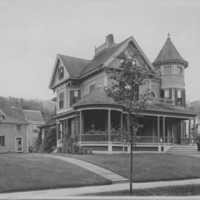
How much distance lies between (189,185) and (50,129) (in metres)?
26.1

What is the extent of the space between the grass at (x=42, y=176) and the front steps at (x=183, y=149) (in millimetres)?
14286

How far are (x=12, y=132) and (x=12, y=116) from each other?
115 inches

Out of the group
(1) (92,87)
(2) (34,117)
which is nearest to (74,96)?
(1) (92,87)

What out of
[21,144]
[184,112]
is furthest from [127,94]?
[21,144]

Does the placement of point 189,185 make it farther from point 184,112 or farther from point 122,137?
point 184,112

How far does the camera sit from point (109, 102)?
27.2m

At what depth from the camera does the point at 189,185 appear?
15.5 m

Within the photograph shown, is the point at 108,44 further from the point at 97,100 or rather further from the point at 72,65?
the point at 97,100

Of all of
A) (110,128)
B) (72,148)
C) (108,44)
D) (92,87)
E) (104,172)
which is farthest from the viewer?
(108,44)

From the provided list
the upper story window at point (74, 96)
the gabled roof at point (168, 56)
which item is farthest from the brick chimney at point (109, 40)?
the upper story window at point (74, 96)

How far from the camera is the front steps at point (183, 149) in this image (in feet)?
100

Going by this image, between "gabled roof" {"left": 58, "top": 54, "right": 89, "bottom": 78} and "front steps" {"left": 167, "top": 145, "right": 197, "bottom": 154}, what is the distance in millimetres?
11455

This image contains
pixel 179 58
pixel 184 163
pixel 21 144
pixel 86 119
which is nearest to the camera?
pixel 184 163

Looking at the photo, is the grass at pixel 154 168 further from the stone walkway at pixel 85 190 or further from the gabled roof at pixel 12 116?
the gabled roof at pixel 12 116
